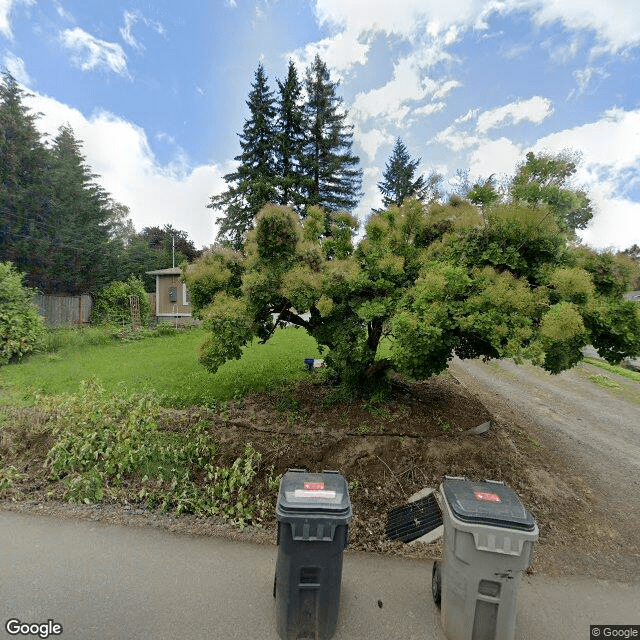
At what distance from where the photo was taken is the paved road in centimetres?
236

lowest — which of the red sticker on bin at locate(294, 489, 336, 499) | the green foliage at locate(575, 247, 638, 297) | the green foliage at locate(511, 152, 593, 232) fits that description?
the red sticker on bin at locate(294, 489, 336, 499)

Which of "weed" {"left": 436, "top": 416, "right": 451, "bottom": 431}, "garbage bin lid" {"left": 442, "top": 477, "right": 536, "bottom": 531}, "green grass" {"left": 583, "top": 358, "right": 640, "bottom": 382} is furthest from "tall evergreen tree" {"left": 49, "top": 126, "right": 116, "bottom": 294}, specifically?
"green grass" {"left": 583, "top": 358, "right": 640, "bottom": 382}

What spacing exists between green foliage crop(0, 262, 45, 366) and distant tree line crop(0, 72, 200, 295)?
7.36 metres

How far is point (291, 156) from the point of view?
19047 mm

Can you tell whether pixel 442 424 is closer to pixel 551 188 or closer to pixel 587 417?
pixel 551 188

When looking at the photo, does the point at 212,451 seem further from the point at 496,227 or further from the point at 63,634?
the point at 496,227

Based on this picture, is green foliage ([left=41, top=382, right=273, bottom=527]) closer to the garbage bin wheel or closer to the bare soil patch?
the bare soil patch

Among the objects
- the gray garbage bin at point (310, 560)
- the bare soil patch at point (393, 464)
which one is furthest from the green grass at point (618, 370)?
the gray garbage bin at point (310, 560)

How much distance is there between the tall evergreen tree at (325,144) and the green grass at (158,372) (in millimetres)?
12826

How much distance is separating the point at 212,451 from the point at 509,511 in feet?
10.9

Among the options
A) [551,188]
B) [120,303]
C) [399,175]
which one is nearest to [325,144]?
[399,175]

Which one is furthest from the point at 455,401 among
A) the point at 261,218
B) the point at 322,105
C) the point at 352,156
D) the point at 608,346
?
the point at 322,105

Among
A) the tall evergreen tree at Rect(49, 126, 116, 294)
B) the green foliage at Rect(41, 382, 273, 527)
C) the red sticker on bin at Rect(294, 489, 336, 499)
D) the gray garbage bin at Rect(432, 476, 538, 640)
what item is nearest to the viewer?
the gray garbage bin at Rect(432, 476, 538, 640)

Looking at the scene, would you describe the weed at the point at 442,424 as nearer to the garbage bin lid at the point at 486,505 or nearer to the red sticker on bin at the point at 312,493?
the garbage bin lid at the point at 486,505
